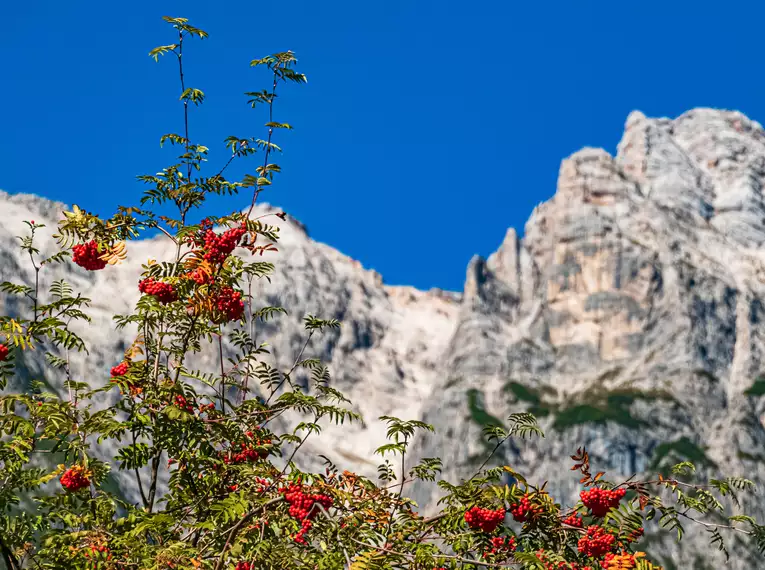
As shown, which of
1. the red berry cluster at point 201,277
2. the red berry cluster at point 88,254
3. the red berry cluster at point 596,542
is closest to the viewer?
the red berry cluster at point 596,542

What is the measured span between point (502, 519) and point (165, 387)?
176 inches

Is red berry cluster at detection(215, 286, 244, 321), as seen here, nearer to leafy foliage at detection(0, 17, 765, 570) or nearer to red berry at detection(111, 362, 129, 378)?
leafy foliage at detection(0, 17, 765, 570)

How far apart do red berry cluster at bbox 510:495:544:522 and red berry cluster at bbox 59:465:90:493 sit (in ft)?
18.2

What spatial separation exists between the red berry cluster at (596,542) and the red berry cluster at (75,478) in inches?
252

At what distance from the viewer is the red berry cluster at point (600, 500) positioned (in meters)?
12.5

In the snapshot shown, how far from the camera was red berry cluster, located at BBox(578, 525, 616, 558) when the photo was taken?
11828 millimetres

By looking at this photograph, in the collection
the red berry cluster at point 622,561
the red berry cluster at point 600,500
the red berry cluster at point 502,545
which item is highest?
the red berry cluster at point 600,500

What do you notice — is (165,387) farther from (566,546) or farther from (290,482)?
(566,546)

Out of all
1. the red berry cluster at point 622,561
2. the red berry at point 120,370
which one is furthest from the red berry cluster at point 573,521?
the red berry at point 120,370

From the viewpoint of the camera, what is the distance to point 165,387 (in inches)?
471

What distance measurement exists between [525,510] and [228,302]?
456 centimetres

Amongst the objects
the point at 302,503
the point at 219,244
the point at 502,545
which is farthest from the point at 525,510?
the point at 219,244

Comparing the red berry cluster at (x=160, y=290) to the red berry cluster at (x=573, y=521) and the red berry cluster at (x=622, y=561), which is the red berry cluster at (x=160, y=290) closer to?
the red berry cluster at (x=573, y=521)

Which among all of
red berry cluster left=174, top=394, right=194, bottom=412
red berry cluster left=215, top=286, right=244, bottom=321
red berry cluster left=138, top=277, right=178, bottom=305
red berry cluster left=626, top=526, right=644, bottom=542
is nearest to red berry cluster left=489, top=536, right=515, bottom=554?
red berry cluster left=626, top=526, right=644, bottom=542
